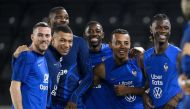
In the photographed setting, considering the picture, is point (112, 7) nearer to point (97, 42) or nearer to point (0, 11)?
point (0, 11)

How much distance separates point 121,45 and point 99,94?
66 centimetres

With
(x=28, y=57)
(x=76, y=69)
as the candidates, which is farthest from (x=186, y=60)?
(x=76, y=69)

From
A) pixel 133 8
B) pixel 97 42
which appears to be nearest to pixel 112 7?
pixel 133 8

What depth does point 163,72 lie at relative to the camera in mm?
4852

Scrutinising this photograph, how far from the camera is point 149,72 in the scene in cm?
500

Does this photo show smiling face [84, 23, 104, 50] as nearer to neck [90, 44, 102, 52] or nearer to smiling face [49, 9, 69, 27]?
neck [90, 44, 102, 52]

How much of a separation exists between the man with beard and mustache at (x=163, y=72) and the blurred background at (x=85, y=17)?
5.79 meters

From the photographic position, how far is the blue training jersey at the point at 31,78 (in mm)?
4199

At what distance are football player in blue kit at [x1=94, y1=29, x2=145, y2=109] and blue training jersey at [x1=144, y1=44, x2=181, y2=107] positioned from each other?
0.21 meters

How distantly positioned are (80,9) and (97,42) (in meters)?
6.80

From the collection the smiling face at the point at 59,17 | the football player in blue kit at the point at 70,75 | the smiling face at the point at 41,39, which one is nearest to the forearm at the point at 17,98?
the smiling face at the point at 41,39

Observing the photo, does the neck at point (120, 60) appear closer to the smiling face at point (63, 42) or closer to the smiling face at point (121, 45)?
the smiling face at point (121, 45)

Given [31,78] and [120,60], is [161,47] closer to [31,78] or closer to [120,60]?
[120,60]

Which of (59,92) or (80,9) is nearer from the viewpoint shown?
(59,92)
